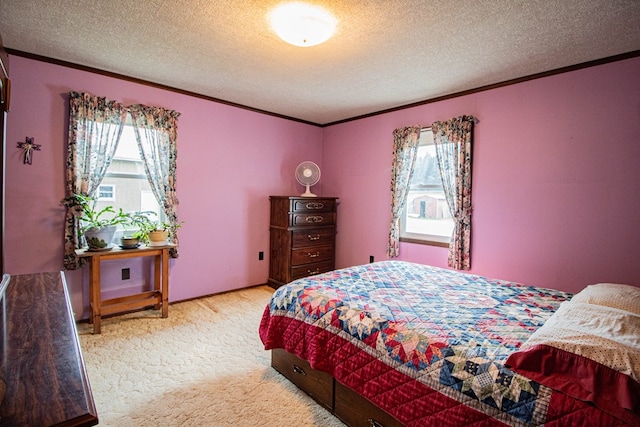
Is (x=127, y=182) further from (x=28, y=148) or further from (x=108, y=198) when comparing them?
(x=28, y=148)

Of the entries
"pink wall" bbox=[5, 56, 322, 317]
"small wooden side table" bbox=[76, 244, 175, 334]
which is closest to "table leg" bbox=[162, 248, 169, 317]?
"small wooden side table" bbox=[76, 244, 175, 334]

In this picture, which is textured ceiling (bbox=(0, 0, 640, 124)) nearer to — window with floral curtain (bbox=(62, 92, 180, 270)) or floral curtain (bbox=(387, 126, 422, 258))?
window with floral curtain (bbox=(62, 92, 180, 270))

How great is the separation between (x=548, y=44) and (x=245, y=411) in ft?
10.6

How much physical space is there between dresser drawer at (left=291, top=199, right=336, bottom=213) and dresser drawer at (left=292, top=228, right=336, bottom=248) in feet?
0.91

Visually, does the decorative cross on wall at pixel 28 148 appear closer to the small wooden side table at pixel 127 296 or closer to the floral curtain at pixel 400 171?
the small wooden side table at pixel 127 296

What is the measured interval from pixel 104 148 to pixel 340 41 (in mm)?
2411

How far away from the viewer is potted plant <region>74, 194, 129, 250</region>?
2809 millimetres

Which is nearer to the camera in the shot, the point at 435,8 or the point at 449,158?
the point at 435,8

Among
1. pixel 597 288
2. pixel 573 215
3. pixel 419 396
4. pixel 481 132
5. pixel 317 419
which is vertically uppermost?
pixel 481 132

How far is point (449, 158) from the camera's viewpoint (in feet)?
11.2

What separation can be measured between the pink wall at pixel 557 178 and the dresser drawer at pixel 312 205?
1.40 meters

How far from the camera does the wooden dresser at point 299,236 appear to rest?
412 centimetres

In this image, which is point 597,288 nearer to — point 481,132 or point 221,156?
point 481,132

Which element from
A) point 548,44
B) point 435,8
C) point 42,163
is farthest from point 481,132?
point 42,163
